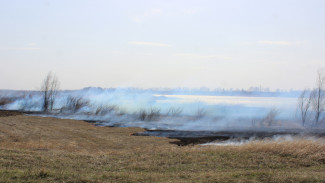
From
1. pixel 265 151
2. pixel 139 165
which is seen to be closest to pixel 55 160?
pixel 139 165

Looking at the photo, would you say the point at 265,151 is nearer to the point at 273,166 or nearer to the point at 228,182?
the point at 273,166

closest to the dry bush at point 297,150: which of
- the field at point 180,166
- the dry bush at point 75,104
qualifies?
the field at point 180,166

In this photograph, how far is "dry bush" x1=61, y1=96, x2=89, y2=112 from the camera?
79319 millimetres

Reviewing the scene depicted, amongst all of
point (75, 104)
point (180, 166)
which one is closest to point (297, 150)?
point (180, 166)

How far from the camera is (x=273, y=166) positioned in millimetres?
14523

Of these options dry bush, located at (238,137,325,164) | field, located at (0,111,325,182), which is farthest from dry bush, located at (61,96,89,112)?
dry bush, located at (238,137,325,164)

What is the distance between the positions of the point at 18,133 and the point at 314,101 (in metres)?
Result: 60.1

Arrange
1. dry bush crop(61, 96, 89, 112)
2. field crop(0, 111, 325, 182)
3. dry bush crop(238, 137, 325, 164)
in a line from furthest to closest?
dry bush crop(61, 96, 89, 112), dry bush crop(238, 137, 325, 164), field crop(0, 111, 325, 182)

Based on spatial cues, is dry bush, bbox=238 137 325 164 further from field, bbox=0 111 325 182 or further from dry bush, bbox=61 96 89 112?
dry bush, bbox=61 96 89 112

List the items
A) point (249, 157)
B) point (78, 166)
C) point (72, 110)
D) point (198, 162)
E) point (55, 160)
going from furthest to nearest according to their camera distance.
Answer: point (72, 110) → point (249, 157) → point (198, 162) → point (55, 160) → point (78, 166)

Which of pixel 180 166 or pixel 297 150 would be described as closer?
pixel 180 166

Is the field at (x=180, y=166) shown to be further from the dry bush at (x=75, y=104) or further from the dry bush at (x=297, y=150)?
the dry bush at (x=75, y=104)

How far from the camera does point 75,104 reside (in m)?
80.6

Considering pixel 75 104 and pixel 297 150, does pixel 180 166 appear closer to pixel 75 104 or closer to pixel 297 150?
pixel 297 150
